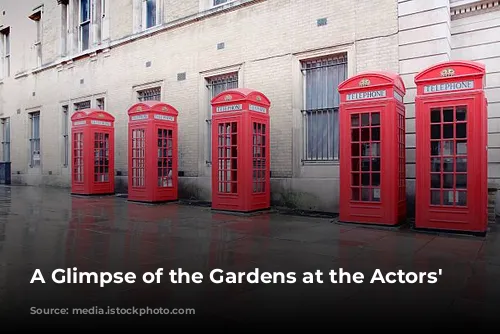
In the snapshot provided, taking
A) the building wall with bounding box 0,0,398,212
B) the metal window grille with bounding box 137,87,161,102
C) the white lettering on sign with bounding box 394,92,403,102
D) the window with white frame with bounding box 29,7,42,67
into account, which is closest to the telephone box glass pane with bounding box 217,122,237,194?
the building wall with bounding box 0,0,398,212

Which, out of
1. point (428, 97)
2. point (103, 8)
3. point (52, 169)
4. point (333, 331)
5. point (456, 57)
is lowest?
point (333, 331)

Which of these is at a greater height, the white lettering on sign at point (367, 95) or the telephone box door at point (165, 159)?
the white lettering on sign at point (367, 95)

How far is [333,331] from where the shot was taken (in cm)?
295

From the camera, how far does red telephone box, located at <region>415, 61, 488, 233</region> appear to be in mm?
6609

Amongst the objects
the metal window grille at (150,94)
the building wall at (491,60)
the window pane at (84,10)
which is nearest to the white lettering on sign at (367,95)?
the building wall at (491,60)

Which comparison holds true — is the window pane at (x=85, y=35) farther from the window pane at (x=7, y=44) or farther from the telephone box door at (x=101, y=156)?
the window pane at (x=7, y=44)

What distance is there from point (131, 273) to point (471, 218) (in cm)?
529

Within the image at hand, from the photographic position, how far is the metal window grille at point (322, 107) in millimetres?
9914

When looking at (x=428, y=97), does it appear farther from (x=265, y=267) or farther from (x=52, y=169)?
(x=52, y=169)

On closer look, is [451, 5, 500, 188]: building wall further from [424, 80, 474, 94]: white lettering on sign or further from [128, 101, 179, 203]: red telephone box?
[128, 101, 179, 203]: red telephone box

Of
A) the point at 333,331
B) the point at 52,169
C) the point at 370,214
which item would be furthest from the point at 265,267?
the point at 52,169

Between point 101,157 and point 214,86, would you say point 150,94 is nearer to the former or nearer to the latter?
point 101,157

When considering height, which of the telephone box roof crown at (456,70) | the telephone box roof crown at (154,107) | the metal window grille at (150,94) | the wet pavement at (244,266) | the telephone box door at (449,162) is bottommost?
the wet pavement at (244,266)

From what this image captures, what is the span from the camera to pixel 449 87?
267 inches
